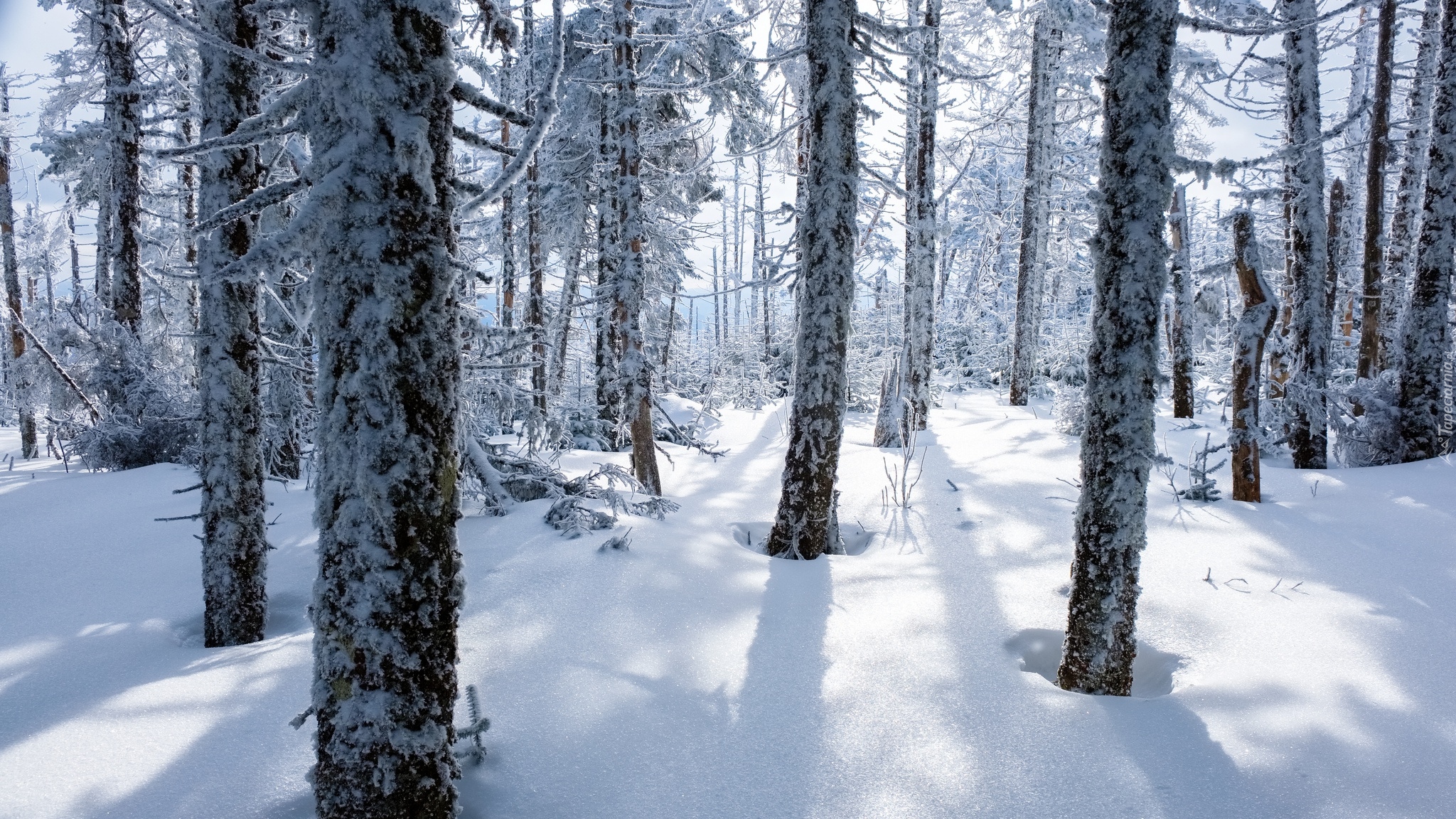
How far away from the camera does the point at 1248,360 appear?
6.18m

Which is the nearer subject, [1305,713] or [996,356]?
[1305,713]

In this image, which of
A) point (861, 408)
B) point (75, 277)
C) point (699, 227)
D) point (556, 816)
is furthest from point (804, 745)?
point (75, 277)

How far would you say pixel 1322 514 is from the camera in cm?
580

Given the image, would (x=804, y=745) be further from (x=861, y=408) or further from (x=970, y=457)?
(x=861, y=408)

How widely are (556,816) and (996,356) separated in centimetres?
2423

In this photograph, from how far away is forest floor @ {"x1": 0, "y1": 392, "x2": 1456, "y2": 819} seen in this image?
2471 mm

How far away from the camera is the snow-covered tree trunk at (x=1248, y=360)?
6.13 metres

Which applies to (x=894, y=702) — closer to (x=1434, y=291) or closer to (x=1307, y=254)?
(x=1307, y=254)

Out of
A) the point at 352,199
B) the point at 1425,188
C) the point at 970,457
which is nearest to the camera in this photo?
the point at 352,199

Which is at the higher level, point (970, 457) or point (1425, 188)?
point (1425, 188)

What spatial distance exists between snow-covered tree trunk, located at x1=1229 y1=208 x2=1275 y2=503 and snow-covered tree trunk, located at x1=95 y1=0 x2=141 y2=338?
12425mm

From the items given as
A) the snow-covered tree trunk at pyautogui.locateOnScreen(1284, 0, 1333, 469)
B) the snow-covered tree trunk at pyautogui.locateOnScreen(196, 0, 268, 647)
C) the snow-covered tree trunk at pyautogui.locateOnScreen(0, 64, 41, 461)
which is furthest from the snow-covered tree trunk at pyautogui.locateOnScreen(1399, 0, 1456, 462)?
the snow-covered tree trunk at pyautogui.locateOnScreen(0, 64, 41, 461)

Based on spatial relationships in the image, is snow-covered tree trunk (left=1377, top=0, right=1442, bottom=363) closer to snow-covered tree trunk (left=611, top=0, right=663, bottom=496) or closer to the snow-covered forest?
the snow-covered forest

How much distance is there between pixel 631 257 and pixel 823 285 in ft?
15.4
